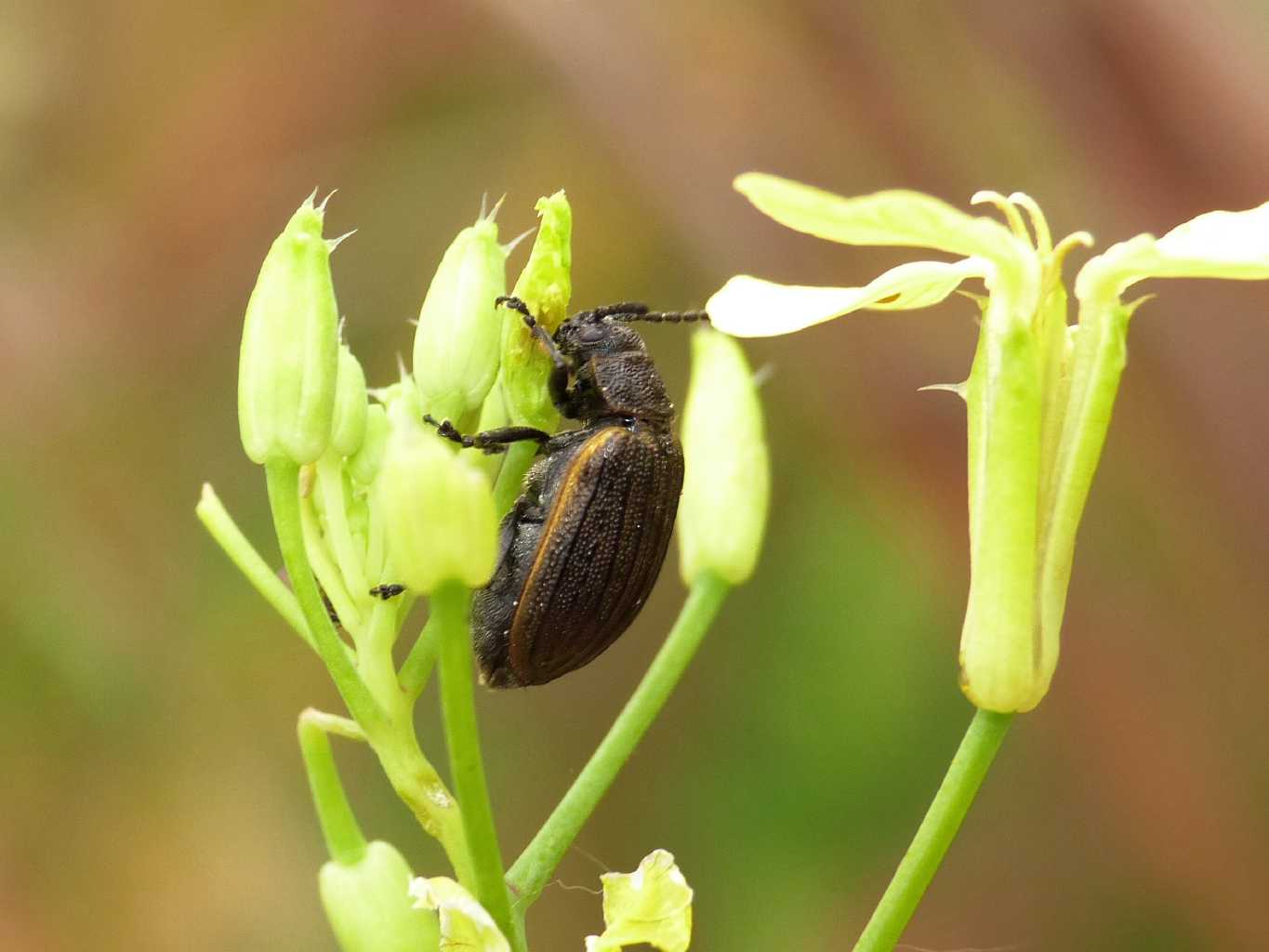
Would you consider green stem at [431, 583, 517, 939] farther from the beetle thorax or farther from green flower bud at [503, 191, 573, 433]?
the beetle thorax

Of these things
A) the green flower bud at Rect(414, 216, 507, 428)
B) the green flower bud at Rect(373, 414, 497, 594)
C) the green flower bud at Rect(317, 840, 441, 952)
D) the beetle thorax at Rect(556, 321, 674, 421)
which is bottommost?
the green flower bud at Rect(317, 840, 441, 952)

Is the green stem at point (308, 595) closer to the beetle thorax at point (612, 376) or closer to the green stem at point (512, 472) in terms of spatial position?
the green stem at point (512, 472)

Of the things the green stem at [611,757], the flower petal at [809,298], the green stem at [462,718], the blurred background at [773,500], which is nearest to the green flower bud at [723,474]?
the green stem at [611,757]

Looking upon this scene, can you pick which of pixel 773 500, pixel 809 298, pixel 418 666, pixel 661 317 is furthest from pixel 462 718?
pixel 773 500

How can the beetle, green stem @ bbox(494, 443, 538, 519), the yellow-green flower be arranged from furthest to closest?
the beetle
green stem @ bbox(494, 443, 538, 519)
the yellow-green flower

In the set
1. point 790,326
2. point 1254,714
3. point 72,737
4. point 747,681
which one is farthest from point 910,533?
point 790,326

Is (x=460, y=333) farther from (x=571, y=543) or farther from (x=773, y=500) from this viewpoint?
(x=773, y=500)

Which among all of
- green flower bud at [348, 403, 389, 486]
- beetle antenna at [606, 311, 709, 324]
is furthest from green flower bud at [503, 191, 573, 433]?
beetle antenna at [606, 311, 709, 324]
